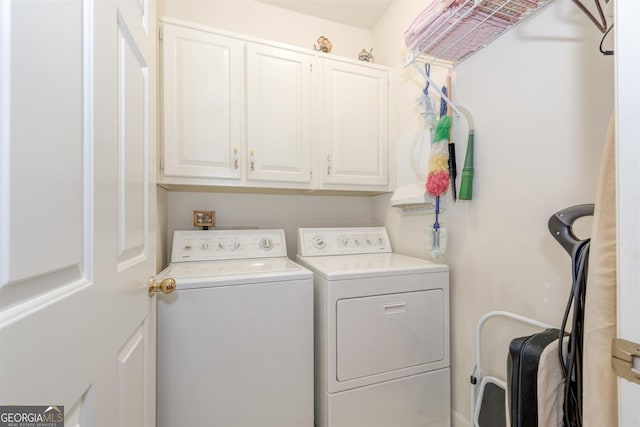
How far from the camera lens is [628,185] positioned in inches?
20.0

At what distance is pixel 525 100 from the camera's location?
1136mm

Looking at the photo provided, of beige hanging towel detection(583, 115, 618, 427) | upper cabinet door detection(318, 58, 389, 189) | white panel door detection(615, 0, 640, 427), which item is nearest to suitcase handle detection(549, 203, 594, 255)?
beige hanging towel detection(583, 115, 618, 427)

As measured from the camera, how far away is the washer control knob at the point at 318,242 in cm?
188

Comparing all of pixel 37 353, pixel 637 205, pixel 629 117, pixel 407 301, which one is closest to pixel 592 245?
pixel 637 205

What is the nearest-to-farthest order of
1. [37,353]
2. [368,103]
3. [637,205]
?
[37,353] → [637,205] → [368,103]

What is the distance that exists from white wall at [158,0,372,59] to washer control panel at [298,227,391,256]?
4.98 ft

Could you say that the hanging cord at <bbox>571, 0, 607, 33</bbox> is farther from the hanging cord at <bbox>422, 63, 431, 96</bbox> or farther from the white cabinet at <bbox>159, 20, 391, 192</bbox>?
the white cabinet at <bbox>159, 20, 391, 192</bbox>

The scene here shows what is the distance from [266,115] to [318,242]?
3.04ft

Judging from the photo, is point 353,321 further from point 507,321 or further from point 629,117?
point 629,117

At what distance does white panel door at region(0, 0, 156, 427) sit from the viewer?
0.33m

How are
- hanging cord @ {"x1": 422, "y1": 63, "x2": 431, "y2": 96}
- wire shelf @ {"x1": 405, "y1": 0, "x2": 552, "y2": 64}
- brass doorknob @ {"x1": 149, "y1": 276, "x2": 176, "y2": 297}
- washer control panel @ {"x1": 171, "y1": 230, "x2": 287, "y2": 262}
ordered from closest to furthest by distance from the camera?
1. brass doorknob @ {"x1": 149, "y1": 276, "x2": 176, "y2": 297}
2. wire shelf @ {"x1": 405, "y1": 0, "x2": 552, "y2": 64}
3. hanging cord @ {"x1": 422, "y1": 63, "x2": 431, "y2": 96}
4. washer control panel @ {"x1": 171, "y1": 230, "x2": 287, "y2": 262}

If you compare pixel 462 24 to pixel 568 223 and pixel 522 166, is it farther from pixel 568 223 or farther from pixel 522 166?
pixel 568 223

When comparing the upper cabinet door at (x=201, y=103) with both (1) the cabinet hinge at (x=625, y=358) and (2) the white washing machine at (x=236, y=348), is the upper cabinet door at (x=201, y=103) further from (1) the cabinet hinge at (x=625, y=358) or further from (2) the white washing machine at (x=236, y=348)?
(1) the cabinet hinge at (x=625, y=358)

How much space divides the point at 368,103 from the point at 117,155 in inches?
66.9
